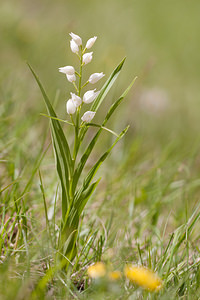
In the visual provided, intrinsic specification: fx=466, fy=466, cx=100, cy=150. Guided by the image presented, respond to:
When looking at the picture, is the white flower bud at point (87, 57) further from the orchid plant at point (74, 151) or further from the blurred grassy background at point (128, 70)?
the blurred grassy background at point (128, 70)

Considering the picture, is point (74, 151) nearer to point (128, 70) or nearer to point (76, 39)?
point (76, 39)

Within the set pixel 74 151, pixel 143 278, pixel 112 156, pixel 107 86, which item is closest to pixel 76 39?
pixel 107 86

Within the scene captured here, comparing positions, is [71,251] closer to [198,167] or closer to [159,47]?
[198,167]

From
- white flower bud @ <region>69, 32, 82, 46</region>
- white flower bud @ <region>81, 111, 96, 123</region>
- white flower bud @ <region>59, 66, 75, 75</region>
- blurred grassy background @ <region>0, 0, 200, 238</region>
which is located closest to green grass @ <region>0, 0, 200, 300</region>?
blurred grassy background @ <region>0, 0, 200, 238</region>

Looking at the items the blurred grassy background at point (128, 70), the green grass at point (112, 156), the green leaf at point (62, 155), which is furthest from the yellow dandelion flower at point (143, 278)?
the blurred grassy background at point (128, 70)

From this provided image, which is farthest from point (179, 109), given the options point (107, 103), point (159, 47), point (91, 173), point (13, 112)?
point (91, 173)

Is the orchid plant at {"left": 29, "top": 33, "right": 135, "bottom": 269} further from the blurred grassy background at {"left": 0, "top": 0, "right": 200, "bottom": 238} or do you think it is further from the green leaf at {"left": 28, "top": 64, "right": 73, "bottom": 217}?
the blurred grassy background at {"left": 0, "top": 0, "right": 200, "bottom": 238}
